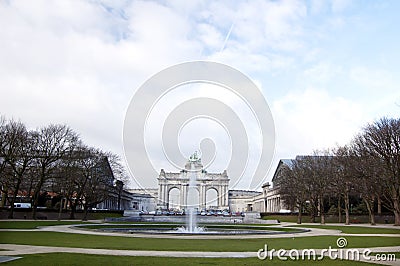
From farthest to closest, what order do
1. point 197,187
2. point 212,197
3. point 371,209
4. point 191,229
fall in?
1. point 212,197
2. point 197,187
3. point 371,209
4. point 191,229

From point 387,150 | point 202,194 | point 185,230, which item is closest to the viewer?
point 185,230

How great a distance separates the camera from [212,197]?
585ft

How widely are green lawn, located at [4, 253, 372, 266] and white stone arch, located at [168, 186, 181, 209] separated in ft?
497

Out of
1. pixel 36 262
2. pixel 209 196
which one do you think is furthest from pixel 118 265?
pixel 209 196

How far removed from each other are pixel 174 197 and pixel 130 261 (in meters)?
164

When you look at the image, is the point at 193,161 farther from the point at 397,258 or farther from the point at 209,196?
the point at 397,258

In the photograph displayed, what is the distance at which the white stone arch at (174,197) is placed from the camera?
6767 inches

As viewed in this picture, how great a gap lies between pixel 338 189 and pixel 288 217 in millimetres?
20088

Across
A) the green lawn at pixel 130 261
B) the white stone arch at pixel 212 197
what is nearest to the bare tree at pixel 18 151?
the green lawn at pixel 130 261

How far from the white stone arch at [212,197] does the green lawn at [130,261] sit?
504ft

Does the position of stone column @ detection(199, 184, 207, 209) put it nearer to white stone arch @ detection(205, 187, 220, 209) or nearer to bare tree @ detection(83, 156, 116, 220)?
white stone arch @ detection(205, 187, 220, 209)

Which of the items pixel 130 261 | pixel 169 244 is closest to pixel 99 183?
pixel 169 244

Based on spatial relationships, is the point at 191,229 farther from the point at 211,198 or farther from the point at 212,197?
the point at 212,197

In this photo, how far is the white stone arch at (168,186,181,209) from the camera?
6767 inches
